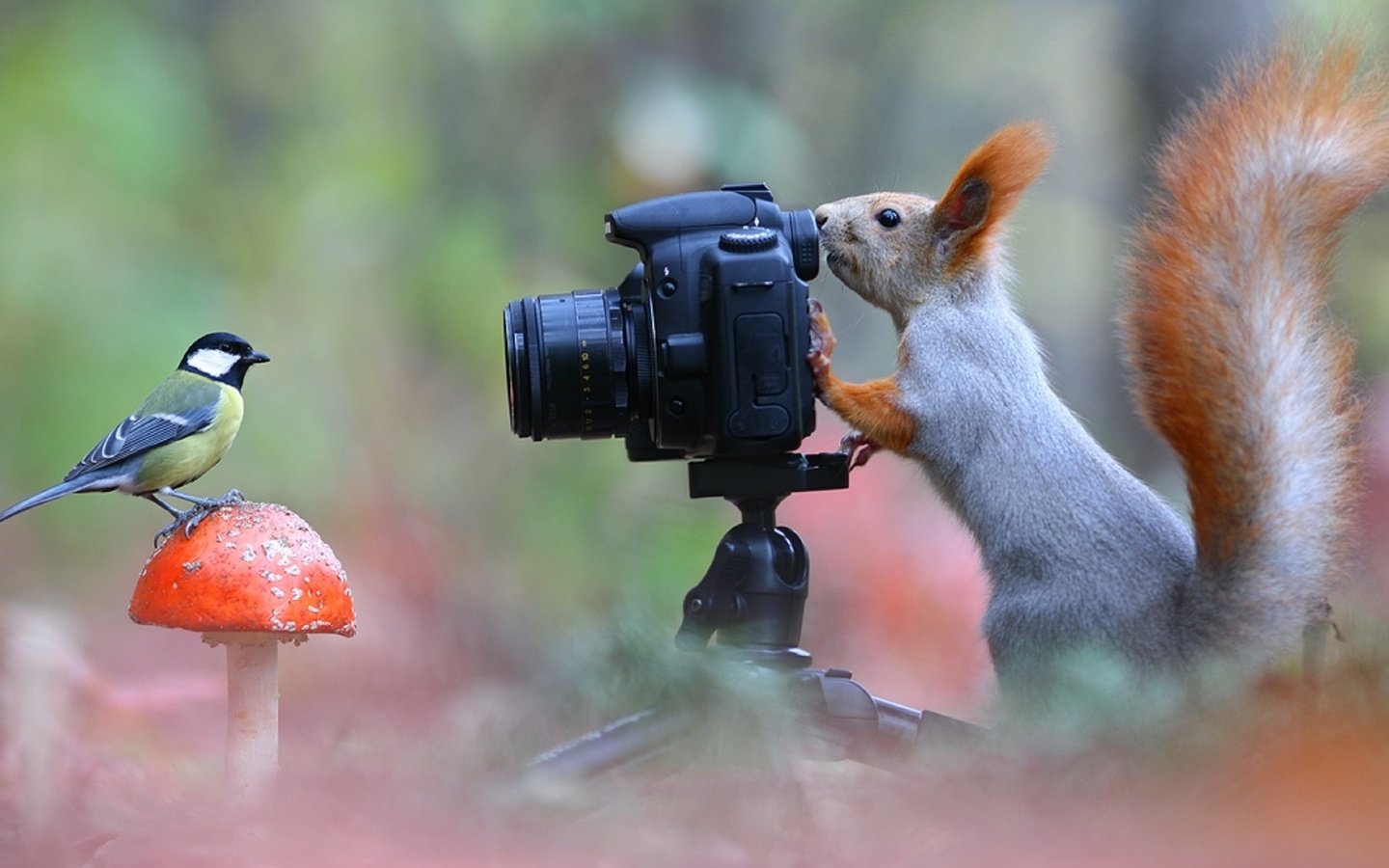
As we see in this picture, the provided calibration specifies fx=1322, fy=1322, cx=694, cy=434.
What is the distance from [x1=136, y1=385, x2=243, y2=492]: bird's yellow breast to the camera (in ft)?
3.18

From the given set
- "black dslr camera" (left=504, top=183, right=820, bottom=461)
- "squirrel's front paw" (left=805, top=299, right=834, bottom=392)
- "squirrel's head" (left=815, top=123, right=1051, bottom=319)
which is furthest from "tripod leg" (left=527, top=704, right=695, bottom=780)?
"squirrel's head" (left=815, top=123, right=1051, bottom=319)

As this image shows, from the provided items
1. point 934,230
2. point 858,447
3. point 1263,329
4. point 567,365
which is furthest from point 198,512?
point 1263,329

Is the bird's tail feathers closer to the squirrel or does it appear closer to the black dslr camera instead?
the black dslr camera

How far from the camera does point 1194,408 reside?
1.02 meters

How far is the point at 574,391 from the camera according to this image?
108 cm

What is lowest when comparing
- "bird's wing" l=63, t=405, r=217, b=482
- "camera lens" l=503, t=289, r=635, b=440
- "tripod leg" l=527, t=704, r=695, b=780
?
"tripod leg" l=527, t=704, r=695, b=780

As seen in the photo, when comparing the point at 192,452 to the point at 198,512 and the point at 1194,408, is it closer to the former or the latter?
the point at 198,512

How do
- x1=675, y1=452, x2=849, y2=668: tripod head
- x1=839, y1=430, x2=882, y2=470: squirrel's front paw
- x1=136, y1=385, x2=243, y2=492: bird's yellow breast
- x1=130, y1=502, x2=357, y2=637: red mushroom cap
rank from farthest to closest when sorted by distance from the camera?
x1=839, y1=430, x2=882, y2=470: squirrel's front paw
x1=675, y1=452, x2=849, y2=668: tripod head
x1=136, y1=385, x2=243, y2=492: bird's yellow breast
x1=130, y1=502, x2=357, y2=637: red mushroom cap

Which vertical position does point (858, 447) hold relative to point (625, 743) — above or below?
above

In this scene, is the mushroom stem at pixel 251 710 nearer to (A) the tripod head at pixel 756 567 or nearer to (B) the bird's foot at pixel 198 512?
(B) the bird's foot at pixel 198 512

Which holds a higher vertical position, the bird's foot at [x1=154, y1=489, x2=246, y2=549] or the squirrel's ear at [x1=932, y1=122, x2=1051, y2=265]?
the squirrel's ear at [x1=932, y1=122, x2=1051, y2=265]

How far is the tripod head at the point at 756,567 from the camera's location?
1069 millimetres

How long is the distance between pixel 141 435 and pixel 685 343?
0.42 meters

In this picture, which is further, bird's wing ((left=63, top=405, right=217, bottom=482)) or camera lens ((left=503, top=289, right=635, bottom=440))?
camera lens ((left=503, top=289, right=635, bottom=440))
